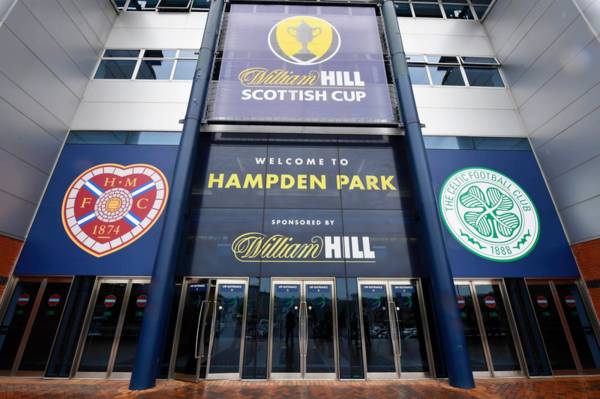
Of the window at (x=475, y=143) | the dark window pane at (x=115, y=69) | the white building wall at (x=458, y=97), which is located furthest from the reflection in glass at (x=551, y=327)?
the dark window pane at (x=115, y=69)

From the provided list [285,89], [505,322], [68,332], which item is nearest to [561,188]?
[505,322]

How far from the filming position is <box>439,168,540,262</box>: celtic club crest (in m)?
7.64

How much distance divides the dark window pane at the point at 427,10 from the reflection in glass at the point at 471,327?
11603 mm

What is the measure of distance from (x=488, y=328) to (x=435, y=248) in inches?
100

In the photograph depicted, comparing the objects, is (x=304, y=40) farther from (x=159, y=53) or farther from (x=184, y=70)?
(x=159, y=53)

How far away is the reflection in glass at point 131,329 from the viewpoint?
6.55 meters

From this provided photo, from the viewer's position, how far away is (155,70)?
33.1 ft

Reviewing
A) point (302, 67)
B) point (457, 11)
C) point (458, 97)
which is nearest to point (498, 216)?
point (458, 97)

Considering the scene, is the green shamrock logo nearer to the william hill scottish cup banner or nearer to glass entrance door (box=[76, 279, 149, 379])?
the william hill scottish cup banner

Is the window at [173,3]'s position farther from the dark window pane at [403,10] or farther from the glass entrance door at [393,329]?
the glass entrance door at [393,329]

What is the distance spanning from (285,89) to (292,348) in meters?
7.72

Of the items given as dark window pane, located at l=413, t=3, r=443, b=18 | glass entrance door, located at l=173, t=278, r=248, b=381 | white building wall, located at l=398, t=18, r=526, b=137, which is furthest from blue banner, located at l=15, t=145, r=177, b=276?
dark window pane, located at l=413, t=3, r=443, b=18

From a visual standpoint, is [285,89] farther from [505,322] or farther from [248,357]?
[505,322]

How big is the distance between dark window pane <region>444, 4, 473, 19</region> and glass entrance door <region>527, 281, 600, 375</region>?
11.5 metres
